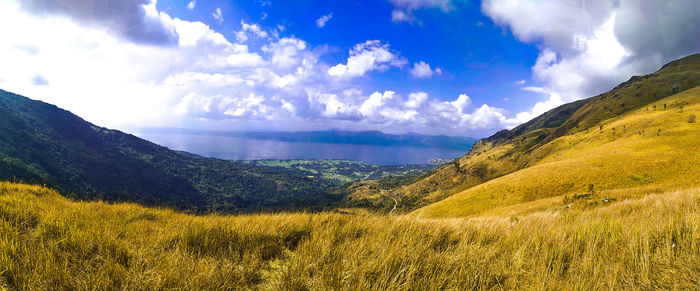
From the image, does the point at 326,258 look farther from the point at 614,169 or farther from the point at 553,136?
the point at 553,136

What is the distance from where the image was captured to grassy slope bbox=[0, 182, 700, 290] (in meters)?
2.28

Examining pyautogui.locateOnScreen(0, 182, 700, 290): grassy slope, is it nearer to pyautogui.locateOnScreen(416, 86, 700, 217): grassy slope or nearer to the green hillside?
pyautogui.locateOnScreen(416, 86, 700, 217): grassy slope

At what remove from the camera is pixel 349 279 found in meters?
2.38

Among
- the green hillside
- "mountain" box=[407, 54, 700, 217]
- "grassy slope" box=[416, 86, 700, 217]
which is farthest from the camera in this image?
the green hillside

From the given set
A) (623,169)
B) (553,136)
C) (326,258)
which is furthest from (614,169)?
(553,136)

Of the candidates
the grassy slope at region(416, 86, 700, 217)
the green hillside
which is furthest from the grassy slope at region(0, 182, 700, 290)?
the green hillside


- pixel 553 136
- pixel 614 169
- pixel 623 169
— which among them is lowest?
pixel 614 169

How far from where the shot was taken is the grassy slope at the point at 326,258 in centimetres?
228

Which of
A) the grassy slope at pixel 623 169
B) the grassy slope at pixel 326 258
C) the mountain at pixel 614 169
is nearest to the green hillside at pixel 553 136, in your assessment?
the mountain at pixel 614 169

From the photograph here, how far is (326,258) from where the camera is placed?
9.53 feet

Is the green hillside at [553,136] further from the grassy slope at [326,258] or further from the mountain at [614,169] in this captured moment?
the grassy slope at [326,258]

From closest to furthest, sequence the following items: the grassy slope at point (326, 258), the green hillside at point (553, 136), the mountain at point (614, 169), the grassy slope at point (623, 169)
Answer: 1. the grassy slope at point (326, 258)
2. the mountain at point (614, 169)
3. the grassy slope at point (623, 169)
4. the green hillside at point (553, 136)

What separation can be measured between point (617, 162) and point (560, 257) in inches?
1907

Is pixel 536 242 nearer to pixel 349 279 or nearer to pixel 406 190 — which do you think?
pixel 349 279
